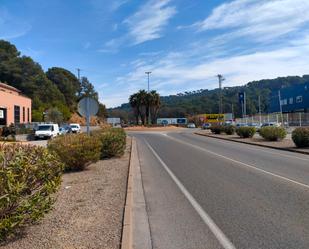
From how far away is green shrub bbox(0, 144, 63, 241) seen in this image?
5.49m

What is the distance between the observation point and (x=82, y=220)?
24.7 ft

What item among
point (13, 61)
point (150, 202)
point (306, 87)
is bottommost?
point (150, 202)

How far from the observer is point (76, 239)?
20.7 feet

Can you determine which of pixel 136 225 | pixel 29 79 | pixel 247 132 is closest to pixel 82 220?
pixel 136 225

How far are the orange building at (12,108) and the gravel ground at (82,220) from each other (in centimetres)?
5776

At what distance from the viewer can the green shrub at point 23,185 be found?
18.0ft

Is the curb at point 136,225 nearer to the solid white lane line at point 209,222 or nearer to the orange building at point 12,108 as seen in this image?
the solid white lane line at point 209,222

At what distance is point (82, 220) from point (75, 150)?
671cm

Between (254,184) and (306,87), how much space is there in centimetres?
7452

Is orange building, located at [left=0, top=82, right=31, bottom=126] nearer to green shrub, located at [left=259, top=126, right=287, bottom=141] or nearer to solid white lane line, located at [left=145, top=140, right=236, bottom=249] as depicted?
green shrub, located at [left=259, top=126, right=287, bottom=141]

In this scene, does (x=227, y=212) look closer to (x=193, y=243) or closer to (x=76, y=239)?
(x=193, y=243)

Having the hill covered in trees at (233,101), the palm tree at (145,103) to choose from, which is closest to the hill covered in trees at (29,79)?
the palm tree at (145,103)

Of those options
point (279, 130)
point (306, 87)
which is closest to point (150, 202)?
point (279, 130)

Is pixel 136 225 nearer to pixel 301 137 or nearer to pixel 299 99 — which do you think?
pixel 301 137
